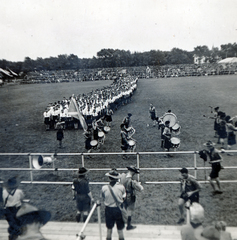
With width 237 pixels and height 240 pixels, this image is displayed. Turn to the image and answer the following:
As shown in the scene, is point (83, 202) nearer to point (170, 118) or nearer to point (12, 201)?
point (12, 201)

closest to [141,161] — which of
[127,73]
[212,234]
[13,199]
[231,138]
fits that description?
[231,138]

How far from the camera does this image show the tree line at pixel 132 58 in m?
48.8

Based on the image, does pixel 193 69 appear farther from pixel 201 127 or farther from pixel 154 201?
pixel 154 201

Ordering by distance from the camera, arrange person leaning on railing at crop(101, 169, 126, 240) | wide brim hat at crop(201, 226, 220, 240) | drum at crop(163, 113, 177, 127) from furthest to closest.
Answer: drum at crop(163, 113, 177, 127) → person leaning on railing at crop(101, 169, 126, 240) → wide brim hat at crop(201, 226, 220, 240)

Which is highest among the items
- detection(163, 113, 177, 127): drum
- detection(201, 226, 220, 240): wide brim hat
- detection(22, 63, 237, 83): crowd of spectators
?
detection(22, 63, 237, 83): crowd of spectators

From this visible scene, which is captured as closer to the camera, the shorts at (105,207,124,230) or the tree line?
the shorts at (105,207,124,230)

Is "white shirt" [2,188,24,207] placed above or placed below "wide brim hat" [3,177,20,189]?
below

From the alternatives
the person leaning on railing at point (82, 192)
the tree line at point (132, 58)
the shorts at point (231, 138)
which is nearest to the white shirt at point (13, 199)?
the person leaning on railing at point (82, 192)

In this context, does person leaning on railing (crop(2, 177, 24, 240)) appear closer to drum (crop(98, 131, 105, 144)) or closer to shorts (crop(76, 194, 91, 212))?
shorts (crop(76, 194, 91, 212))

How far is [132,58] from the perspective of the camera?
59.4 metres

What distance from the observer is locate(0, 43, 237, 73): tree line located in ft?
160

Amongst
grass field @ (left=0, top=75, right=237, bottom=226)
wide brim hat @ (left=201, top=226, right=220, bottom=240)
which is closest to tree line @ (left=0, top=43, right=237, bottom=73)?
grass field @ (left=0, top=75, right=237, bottom=226)

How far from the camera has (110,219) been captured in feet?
14.9

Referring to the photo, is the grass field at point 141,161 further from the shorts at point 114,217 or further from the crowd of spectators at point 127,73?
the crowd of spectators at point 127,73
